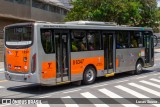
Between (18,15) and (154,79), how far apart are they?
21.4 meters

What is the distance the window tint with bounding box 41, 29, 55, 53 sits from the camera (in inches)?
524

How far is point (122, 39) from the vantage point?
1812 cm

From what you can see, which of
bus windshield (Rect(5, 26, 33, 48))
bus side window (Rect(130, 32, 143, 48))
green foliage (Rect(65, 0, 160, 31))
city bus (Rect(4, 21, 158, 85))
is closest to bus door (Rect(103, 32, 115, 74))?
city bus (Rect(4, 21, 158, 85))

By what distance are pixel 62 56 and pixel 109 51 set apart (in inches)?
143

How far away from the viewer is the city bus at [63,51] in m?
13.1

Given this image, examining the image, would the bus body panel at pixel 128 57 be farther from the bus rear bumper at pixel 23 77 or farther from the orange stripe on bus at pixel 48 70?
the bus rear bumper at pixel 23 77

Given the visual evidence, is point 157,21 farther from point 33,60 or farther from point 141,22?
point 33,60

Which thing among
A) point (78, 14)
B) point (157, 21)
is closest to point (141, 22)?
point (157, 21)

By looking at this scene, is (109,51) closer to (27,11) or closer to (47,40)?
(47,40)

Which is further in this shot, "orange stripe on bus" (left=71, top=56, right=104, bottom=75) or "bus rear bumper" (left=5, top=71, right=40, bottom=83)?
"orange stripe on bus" (left=71, top=56, right=104, bottom=75)

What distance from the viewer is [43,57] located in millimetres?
13180

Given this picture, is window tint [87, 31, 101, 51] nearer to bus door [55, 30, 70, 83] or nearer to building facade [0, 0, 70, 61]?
bus door [55, 30, 70, 83]

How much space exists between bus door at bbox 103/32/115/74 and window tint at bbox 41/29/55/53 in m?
3.81

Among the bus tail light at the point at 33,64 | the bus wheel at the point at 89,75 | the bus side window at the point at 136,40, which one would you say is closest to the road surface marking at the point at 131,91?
the bus wheel at the point at 89,75
